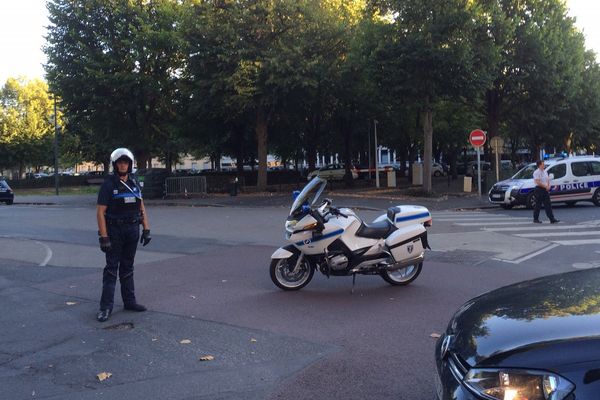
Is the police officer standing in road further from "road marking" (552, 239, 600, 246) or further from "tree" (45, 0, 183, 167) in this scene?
"tree" (45, 0, 183, 167)

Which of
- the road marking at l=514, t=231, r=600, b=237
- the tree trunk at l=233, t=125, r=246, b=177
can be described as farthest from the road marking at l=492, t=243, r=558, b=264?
the tree trunk at l=233, t=125, r=246, b=177

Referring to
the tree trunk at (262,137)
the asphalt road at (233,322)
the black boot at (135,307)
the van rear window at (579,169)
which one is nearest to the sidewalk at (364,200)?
the tree trunk at (262,137)

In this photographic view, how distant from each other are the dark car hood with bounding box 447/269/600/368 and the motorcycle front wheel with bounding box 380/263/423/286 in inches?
170

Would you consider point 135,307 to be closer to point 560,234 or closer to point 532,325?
point 532,325

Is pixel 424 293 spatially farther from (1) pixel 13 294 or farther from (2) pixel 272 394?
(1) pixel 13 294

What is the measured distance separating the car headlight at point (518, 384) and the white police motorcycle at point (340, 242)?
4.79m

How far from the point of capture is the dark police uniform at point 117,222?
21.6 ft

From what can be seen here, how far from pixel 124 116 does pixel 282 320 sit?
30.7 metres

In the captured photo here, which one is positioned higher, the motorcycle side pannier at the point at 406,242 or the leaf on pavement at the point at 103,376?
the motorcycle side pannier at the point at 406,242

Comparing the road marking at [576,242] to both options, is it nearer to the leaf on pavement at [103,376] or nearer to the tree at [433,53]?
the leaf on pavement at [103,376]

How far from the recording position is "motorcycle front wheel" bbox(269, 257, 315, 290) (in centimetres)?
787

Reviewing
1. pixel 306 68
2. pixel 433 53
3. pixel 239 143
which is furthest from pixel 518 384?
pixel 239 143

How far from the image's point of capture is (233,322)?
6.37 m

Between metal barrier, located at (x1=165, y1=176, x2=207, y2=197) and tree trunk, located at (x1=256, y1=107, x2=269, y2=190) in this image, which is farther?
metal barrier, located at (x1=165, y1=176, x2=207, y2=197)
